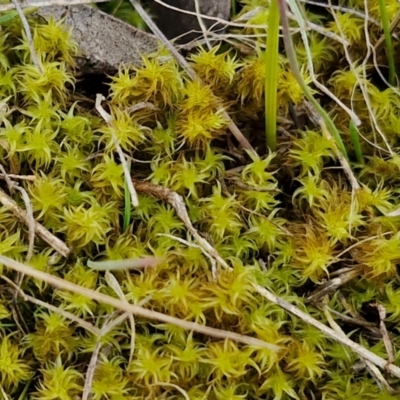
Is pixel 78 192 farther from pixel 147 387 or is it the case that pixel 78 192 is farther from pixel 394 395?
pixel 394 395

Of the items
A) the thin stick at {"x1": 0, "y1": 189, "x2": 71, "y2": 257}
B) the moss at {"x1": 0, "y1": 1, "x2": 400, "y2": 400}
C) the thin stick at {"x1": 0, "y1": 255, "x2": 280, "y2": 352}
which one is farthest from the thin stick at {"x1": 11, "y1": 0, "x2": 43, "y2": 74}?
the thin stick at {"x1": 0, "y1": 255, "x2": 280, "y2": 352}

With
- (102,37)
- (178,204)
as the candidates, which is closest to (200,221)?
(178,204)

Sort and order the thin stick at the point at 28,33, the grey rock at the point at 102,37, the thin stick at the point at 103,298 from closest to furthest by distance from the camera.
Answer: the thin stick at the point at 103,298, the thin stick at the point at 28,33, the grey rock at the point at 102,37

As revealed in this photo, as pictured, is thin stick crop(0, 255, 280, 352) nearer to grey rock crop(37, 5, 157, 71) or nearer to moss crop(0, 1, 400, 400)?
moss crop(0, 1, 400, 400)

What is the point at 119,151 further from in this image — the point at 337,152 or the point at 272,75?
the point at 337,152

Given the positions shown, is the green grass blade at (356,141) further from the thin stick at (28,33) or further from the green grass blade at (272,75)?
the thin stick at (28,33)

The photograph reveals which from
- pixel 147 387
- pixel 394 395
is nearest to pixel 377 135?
pixel 394 395

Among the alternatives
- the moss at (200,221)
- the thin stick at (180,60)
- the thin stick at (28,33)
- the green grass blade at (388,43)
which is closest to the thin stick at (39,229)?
the moss at (200,221)
